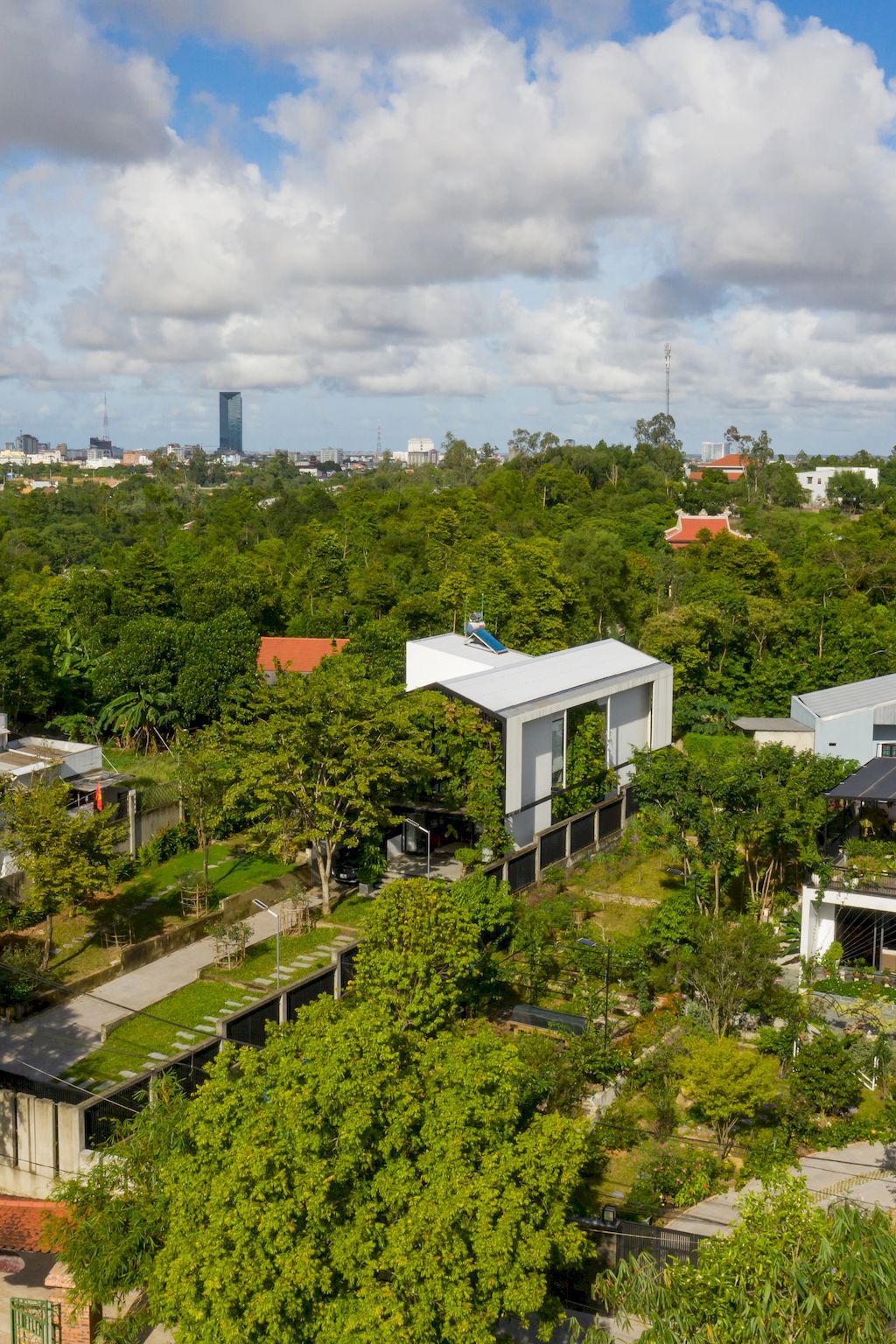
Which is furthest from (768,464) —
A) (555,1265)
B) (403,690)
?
(555,1265)

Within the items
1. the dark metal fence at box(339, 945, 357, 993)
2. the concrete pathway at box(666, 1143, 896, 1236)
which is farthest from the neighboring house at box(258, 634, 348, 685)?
the concrete pathway at box(666, 1143, 896, 1236)

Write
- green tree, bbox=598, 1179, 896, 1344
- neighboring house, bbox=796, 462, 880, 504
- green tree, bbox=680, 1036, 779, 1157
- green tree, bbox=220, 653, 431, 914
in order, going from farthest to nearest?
neighboring house, bbox=796, 462, 880, 504, green tree, bbox=220, 653, 431, 914, green tree, bbox=680, 1036, 779, 1157, green tree, bbox=598, 1179, 896, 1344

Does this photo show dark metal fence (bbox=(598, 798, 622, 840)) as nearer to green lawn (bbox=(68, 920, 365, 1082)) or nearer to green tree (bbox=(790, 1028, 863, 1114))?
green lawn (bbox=(68, 920, 365, 1082))

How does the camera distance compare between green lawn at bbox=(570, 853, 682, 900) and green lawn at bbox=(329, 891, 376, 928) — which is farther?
green lawn at bbox=(570, 853, 682, 900)

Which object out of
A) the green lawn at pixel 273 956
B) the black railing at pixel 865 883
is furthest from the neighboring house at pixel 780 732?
the green lawn at pixel 273 956

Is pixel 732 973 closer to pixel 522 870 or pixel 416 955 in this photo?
pixel 416 955

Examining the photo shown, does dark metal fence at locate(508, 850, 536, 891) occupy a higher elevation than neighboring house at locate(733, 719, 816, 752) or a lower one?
lower

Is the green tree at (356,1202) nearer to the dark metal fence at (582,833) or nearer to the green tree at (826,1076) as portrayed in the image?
the green tree at (826,1076)

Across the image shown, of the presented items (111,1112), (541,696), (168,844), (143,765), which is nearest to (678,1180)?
(111,1112)
